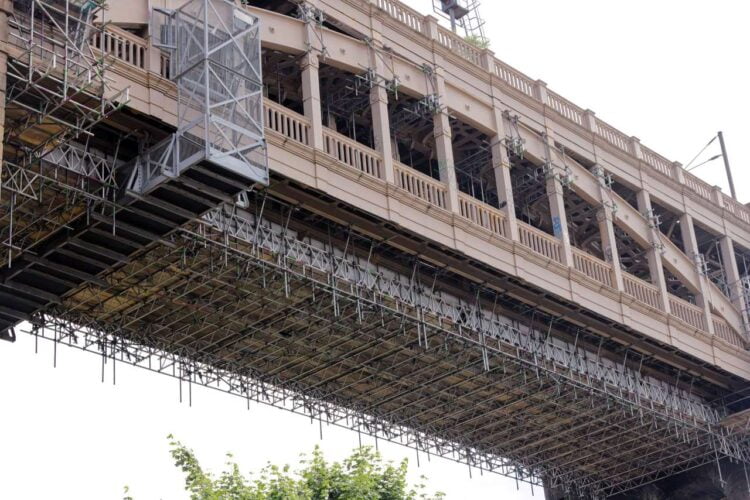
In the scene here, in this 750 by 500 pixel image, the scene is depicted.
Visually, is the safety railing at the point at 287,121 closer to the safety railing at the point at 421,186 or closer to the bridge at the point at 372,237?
the bridge at the point at 372,237

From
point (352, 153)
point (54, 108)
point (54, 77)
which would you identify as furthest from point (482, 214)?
point (54, 77)

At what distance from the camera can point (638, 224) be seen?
161 feet

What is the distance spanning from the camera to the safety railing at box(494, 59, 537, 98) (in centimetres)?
4638

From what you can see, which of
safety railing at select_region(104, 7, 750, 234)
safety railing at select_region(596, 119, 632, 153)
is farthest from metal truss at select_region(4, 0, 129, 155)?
safety railing at select_region(596, 119, 632, 153)

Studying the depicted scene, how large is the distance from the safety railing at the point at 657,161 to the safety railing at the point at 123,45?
912 inches

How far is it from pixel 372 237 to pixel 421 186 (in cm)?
229

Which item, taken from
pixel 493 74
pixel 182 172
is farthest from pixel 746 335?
pixel 182 172

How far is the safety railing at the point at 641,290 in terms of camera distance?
47.8 metres

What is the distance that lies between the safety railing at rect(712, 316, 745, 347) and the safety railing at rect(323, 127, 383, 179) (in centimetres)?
1777

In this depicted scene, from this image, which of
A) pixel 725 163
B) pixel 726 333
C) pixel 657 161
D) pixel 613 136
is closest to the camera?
pixel 613 136

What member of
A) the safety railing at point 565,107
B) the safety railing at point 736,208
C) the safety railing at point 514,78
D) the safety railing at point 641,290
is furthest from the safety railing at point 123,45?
the safety railing at point 736,208

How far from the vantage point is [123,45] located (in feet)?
110

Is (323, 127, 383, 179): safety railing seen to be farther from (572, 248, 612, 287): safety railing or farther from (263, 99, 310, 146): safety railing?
(572, 248, 612, 287): safety railing

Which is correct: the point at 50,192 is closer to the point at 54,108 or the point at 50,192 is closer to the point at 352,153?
the point at 54,108
